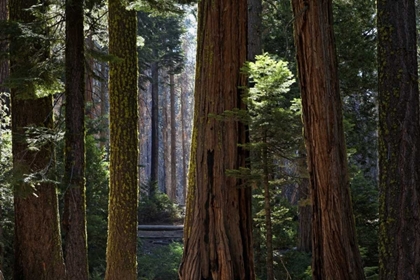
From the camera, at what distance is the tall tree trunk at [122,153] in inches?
375

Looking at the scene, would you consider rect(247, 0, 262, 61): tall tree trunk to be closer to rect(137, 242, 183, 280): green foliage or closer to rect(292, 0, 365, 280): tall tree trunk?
rect(137, 242, 183, 280): green foliage

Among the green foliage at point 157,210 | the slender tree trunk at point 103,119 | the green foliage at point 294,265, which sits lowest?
the green foliage at point 294,265

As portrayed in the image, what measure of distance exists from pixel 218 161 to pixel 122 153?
2.37 metres

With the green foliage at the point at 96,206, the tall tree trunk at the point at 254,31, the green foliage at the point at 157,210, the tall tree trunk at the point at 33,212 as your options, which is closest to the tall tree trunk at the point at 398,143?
the tall tree trunk at the point at 33,212

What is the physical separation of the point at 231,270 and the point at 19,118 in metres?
4.46

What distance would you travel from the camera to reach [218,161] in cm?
775

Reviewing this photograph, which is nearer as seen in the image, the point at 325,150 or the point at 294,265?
the point at 325,150

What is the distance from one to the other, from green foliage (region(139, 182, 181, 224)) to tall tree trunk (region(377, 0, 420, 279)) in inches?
815

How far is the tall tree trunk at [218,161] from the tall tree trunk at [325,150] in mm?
1255

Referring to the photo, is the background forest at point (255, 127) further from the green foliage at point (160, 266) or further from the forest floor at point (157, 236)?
the forest floor at point (157, 236)

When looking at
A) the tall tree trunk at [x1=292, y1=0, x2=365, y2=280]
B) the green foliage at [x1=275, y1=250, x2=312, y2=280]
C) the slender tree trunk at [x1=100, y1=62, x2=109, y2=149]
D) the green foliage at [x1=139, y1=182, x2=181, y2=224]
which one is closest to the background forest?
the green foliage at [x1=275, y1=250, x2=312, y2=280]

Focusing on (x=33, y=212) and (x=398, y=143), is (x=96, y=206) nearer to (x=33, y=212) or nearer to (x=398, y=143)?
(x=33, y=212)

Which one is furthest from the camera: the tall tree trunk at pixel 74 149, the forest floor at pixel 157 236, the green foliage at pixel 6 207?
the forest floor at pixel 157 236

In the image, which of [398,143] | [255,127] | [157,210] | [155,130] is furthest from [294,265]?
[155,130]
